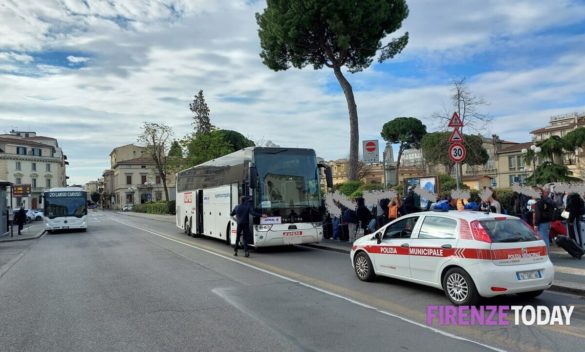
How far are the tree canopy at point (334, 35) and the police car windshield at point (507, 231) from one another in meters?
16.6

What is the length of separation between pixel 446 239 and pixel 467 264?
63 centimetres

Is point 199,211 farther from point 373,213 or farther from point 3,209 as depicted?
point 3,209

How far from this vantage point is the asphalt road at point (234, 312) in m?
5.64

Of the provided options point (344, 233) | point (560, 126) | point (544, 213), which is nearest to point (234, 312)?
point (544, 213)

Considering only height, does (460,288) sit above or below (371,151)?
below

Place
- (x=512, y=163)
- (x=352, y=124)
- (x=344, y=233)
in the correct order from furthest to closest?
(x=512, y=163) < (x=352, y=124) < (x=344, y=233)

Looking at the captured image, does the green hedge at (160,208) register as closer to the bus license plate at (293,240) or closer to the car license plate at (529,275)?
the bus license plate at (293,240)

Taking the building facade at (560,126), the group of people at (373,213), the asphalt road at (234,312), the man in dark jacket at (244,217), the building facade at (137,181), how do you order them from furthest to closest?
the building facade at (137,181) < the building facade at (560,126) < the group of people at (373,213) < the man in dark jacket at (244,217) < the asphalt road at (234,312)

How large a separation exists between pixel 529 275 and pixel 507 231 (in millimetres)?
729

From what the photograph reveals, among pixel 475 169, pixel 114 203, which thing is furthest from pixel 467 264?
pixel 114 203

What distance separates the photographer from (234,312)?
23.4 ft

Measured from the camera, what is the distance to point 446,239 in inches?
301

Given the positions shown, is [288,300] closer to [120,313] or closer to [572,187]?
[120,313]

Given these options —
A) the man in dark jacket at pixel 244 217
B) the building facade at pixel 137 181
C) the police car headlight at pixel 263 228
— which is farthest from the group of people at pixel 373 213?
the building facade at pixel 137 181
